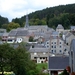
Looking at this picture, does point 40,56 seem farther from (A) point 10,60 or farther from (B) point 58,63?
(A) point 10,60

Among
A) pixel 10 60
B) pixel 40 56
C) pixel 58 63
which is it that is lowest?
pixel 40 56

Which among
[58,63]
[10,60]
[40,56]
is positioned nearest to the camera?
[10,60]

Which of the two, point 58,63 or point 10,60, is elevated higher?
point 10,60

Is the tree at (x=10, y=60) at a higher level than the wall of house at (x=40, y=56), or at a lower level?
higher

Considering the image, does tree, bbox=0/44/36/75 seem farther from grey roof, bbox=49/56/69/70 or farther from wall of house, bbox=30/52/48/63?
wall of house, bbox=30/52/48/63

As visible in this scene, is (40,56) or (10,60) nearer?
(10,60)

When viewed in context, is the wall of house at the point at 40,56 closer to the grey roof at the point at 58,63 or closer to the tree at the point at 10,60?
the grey roof at the point at 58,63

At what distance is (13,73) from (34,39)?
1852 inches

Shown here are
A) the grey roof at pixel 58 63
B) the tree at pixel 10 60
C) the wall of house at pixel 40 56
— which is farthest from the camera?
the wall of house at pixel 40 56

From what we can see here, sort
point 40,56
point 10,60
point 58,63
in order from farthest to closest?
point 40,56 → point 58,63 → point 10,60

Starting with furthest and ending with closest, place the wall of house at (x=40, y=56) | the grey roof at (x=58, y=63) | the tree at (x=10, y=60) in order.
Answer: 1. the wall of house at (x=40, y=56)
2. the grey roof at (x=58, y=63)
3. the tree at (x=10, y=60)

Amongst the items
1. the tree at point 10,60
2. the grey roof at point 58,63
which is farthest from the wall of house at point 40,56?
the tree at point 10,60

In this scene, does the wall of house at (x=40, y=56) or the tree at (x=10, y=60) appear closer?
the tree at (x=10, y=60)

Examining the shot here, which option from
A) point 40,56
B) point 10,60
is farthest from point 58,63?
point 40,56
